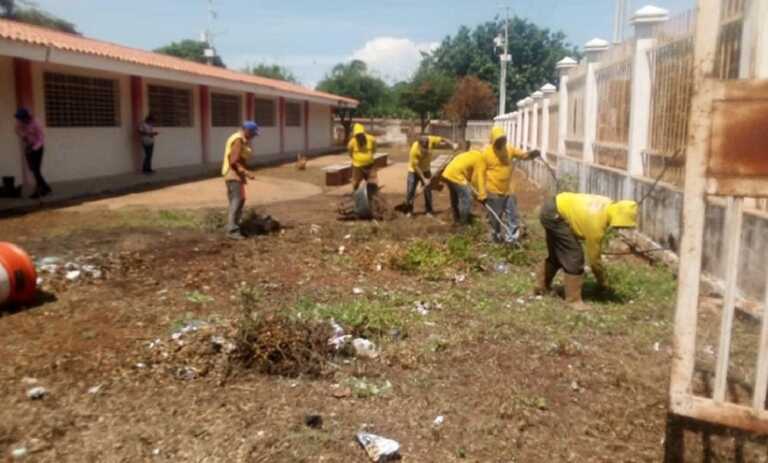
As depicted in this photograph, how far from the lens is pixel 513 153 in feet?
25.7

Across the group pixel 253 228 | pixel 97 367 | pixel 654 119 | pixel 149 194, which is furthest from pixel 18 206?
pixel 654 119

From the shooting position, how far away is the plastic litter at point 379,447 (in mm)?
2947

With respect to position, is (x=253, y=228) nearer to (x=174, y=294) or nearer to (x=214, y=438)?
(x=174, y=294)

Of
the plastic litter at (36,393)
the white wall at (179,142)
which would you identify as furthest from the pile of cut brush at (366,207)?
the white wall at (179,142)

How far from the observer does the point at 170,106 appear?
1759 centimetres

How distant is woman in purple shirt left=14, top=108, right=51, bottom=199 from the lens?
36.1 ft

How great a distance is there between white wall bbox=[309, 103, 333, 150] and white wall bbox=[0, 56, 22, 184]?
1871 cm

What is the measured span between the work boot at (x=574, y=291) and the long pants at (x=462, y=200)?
3.66 m

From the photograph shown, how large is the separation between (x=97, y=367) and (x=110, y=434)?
87cm

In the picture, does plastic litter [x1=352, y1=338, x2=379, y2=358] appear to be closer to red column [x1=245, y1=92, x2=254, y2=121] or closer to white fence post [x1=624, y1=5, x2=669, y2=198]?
white fence post [x1=624, y1=5, x2=669, y2=198]

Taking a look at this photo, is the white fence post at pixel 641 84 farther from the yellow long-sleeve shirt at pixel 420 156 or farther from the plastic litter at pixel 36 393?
the plastic litter at pixel 36 393

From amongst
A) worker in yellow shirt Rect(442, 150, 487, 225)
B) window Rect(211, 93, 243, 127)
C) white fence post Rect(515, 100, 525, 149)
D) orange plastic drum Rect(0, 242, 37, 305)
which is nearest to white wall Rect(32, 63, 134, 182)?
window Rect(211, 93, 243, 127)

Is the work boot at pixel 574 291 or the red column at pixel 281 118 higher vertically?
the red column at pixel 281 118

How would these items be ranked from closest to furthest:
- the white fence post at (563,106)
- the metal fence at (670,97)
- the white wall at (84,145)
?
the metal fence at (670,97) → the white fence post at (563,106) → the white wall at (84,145)
